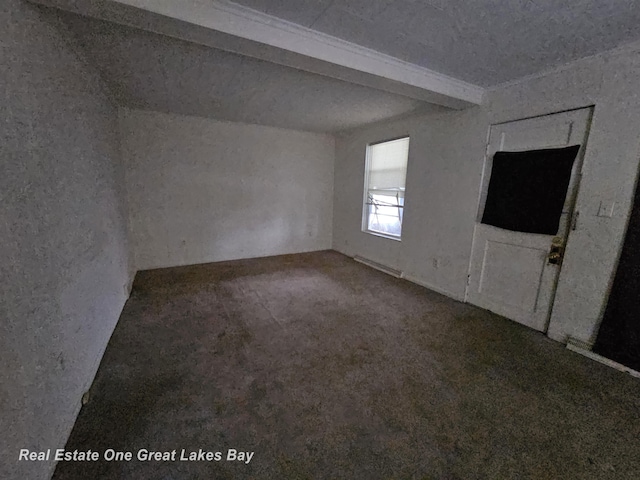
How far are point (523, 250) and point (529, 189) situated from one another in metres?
0.61

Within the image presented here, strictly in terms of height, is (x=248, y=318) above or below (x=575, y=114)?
below

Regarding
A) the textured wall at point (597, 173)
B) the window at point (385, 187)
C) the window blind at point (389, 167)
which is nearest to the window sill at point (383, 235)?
the window at point (385, 187)

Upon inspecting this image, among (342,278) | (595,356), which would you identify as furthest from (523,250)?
(342,278)

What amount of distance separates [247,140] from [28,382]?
421cm

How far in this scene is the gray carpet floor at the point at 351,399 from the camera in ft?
4.16

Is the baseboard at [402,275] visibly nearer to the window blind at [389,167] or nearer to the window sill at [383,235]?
the window sill at [383,235]

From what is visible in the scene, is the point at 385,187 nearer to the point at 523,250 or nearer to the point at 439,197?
the point at 439,197

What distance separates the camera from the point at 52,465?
3.81 feet

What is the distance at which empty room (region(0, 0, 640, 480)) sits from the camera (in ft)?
4.08

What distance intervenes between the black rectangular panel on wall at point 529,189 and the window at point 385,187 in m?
1.40

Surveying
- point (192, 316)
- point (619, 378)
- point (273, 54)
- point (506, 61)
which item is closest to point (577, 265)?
point (619, 378)

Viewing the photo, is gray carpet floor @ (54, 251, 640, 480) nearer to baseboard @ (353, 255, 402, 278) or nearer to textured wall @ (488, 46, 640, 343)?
textured wall @ (488, 46, 640, 343)

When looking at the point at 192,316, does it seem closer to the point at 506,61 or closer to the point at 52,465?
the point at 52,465

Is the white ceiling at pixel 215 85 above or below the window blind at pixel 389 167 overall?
above
